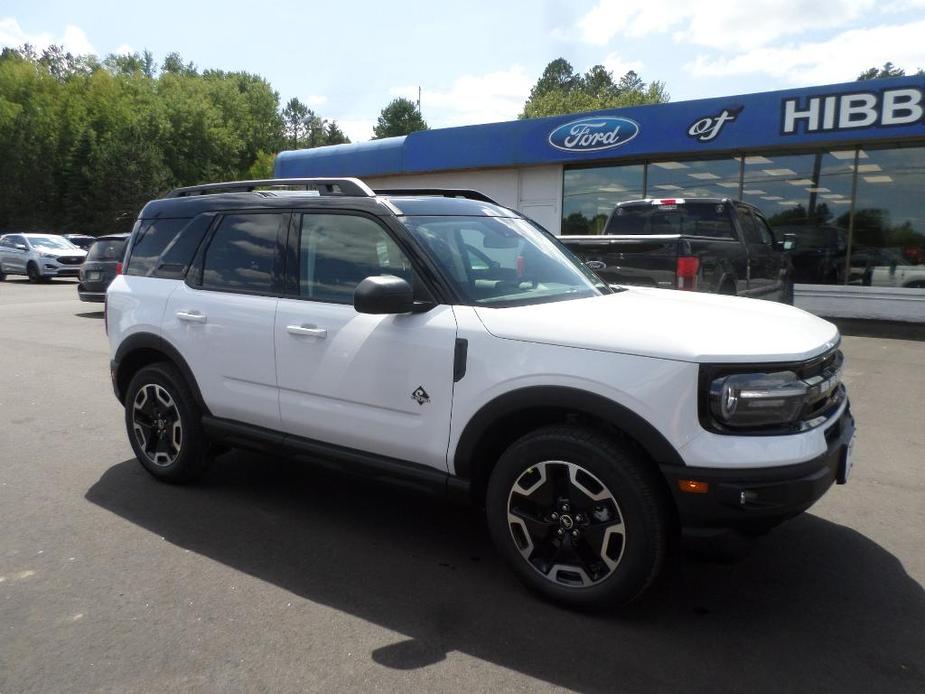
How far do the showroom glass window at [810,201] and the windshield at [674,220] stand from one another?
580cm

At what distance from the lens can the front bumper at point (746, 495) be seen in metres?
2.73

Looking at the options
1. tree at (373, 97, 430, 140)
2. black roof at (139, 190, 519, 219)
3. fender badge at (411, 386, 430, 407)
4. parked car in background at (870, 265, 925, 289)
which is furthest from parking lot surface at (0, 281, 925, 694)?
tree at (373, 97, 430, 140)

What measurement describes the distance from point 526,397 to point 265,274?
187 cm

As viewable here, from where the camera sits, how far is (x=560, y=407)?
3066 mm

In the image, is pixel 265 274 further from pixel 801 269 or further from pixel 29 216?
pixel 29 216

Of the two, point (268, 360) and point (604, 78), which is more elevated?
point (604, 78)

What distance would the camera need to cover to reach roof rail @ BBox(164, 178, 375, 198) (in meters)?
3.99

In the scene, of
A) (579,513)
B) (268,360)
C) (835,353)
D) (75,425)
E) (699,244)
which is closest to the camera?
(579,513)

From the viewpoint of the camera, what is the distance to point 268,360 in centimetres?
403

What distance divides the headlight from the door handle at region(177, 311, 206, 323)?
2.95 meters

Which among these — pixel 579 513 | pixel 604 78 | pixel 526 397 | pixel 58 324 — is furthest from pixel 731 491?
pixel 604 78

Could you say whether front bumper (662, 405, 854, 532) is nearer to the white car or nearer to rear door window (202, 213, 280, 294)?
rear door window (202, 213, 280, 294)

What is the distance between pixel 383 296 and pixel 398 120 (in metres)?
98.1

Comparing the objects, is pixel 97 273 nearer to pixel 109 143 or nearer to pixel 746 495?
pixel 746 495
